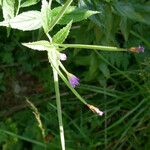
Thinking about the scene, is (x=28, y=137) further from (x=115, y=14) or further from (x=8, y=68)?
(x=115, y=14)

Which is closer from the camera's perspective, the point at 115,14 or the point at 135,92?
the point at 115,14

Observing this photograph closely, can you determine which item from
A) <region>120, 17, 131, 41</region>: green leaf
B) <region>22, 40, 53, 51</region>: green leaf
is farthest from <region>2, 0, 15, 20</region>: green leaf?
<region>120, 17, 131, 41</region>: green leaf

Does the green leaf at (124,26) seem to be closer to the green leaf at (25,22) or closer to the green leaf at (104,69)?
the green leaf at (25,22)

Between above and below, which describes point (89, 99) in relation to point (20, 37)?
below

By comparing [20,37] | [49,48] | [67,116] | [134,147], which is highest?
[49,48]

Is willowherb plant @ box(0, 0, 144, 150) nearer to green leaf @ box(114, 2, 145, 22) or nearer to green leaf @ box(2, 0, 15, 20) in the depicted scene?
green leaf @ box(2, 0, 15, 20)

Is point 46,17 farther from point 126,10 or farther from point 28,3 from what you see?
point 126,10

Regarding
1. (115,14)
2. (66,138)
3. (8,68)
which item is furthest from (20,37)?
(115,14)

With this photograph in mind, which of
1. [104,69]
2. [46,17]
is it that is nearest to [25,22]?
[46,17]
